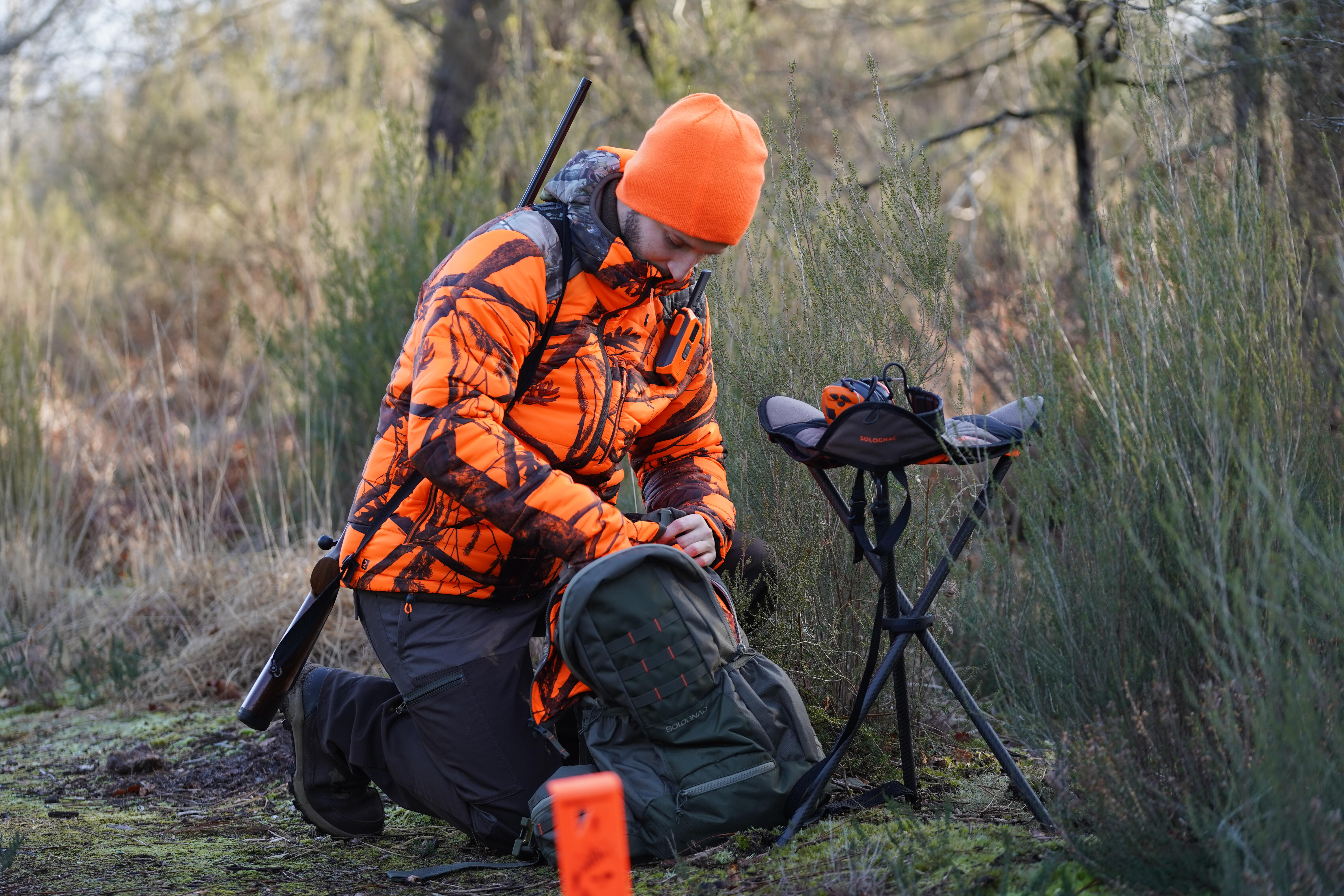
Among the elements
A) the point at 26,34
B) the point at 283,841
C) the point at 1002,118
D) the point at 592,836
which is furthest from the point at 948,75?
the point at 26,34

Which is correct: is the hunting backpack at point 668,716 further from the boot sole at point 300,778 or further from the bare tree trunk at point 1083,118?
the bare tree trunk at point 1083,118

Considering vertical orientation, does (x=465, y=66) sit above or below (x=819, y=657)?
above

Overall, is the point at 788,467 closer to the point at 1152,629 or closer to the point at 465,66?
the point at 1152,629

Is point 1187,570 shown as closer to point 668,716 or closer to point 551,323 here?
point 668,716

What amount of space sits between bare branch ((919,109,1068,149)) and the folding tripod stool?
3589 millimetres

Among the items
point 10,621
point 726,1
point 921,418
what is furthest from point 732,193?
point 726,1

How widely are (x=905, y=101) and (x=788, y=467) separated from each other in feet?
21.4

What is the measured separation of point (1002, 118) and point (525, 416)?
4562 millimetres

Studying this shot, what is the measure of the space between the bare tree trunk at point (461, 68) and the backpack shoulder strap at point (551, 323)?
6800 mm

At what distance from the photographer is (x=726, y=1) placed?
24.1 feet

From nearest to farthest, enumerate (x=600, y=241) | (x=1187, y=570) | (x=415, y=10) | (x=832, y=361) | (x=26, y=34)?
(x=1187, y=570) < (x=600, y=241) < (x=832, y=361) < (x=415, y=10) < (x=26, y=34)

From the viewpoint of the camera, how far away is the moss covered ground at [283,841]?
2.12m

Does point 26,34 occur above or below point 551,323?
above

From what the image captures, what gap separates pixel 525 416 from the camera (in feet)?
8.39
